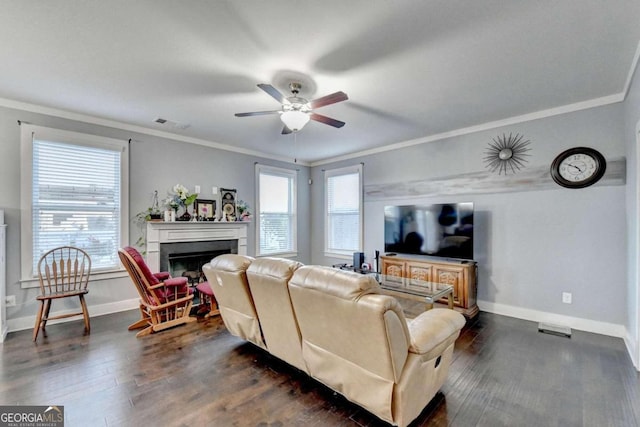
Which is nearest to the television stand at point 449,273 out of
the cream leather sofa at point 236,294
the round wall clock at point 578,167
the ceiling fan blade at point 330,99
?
the round wall clock at point 578,167

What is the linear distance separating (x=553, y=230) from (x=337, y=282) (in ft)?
10.8

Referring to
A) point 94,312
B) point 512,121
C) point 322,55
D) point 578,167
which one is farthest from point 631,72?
point 94,312

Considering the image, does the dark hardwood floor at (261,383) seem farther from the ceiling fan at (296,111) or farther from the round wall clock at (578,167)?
the ceiling fan at (296,111)

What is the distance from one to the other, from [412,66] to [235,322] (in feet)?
9.40

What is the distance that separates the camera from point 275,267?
6.83ft

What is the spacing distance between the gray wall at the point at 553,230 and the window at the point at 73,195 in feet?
15.6

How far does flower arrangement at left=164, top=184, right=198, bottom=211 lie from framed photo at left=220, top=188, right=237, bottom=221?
1.99ft

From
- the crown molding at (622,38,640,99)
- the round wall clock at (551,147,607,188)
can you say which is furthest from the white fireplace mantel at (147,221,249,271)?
the crown molding at (622,38,640,99)

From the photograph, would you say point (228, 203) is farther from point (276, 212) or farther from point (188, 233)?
point (276, 212)

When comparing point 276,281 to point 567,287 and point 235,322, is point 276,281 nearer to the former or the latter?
point 235,322

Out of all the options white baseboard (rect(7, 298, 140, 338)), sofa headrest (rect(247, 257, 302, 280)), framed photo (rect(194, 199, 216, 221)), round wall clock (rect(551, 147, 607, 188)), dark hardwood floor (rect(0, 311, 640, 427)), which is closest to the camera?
dark hardwood floor (rect(0, 311, 640, 427))

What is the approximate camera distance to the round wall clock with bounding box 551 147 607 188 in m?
3.17

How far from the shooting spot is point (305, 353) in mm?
2039

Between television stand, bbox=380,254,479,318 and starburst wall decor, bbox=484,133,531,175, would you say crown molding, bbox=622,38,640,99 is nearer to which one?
starburst wall decor, bbox=484,133,531,175
